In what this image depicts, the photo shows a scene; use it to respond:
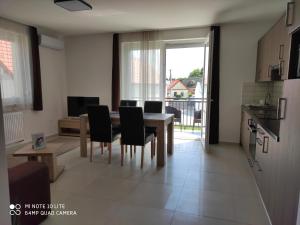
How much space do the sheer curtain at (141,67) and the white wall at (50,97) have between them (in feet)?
5.54

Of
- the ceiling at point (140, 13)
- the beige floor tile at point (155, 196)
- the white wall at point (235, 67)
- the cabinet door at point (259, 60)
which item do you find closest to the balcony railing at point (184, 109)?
the white wall at point (235, 67)

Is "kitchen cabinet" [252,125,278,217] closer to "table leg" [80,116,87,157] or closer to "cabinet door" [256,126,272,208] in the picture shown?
"cabinet door" [256,126,272,208]

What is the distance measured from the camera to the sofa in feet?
5.45

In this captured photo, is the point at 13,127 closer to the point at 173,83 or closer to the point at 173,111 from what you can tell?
the point at 173,111

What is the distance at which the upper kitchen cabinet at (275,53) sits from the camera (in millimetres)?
2555

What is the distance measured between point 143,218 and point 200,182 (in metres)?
1.06

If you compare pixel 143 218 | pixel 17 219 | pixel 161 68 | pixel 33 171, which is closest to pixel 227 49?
pixel 161 68

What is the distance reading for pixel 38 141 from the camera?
9.38 ft

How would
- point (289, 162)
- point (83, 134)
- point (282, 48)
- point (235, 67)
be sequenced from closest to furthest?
point (289, 162) → point (282, 48) → point (83, 134) → point (235, 67)

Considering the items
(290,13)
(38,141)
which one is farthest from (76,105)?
(290,13)

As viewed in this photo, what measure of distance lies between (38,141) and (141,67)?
2.92 meters

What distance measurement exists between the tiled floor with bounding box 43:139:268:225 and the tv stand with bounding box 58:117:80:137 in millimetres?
1468

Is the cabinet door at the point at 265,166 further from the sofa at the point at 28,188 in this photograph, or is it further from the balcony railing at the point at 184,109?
the balcony railing at the point at 184,109

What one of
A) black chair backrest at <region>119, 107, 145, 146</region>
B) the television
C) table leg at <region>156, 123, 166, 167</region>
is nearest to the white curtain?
the television
